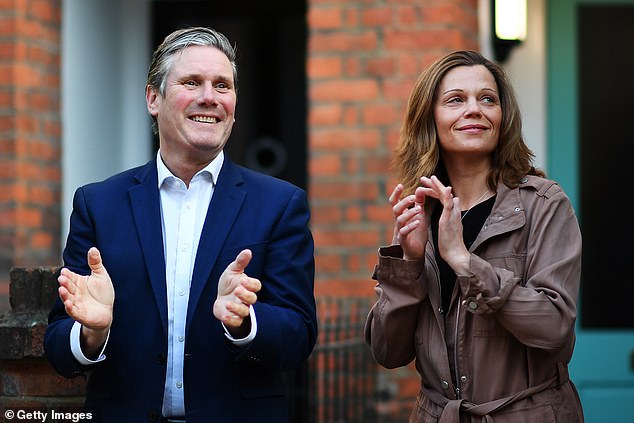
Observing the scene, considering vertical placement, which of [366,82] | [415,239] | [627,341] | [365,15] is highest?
[365,15]

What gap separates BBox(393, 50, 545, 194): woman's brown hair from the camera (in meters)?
3.36

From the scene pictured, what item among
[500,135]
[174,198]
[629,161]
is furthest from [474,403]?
[629,161]

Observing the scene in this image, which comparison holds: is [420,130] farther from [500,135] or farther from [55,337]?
[55,337]

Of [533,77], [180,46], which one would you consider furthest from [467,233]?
[533,77]

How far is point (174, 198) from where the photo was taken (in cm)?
333

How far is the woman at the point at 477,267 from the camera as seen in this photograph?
309 cm

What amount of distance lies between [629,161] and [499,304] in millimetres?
3383

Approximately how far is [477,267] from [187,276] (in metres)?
0.84

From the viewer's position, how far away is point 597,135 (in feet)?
20.1

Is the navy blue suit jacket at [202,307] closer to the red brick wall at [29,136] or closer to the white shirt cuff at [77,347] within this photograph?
the white shirt cuff at [77,347]

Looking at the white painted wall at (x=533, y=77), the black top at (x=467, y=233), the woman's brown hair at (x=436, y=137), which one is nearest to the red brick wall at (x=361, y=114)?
the white painted wall at (x=533, y=77)

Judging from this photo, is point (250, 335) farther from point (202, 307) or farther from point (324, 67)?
point (324, 67)

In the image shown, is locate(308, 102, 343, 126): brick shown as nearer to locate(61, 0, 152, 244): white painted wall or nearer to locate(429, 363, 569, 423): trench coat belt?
locate(61, 0, 152, 244): white painted wall

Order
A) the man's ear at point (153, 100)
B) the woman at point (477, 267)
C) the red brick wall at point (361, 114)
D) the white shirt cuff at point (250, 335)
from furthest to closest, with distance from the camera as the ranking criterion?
1. the red brick wall at point (361, 114)
2. the man's ear at point (153, 100)
3. the woman at point (477, 267)
4. the white shirt cuff at point (250, 335)
